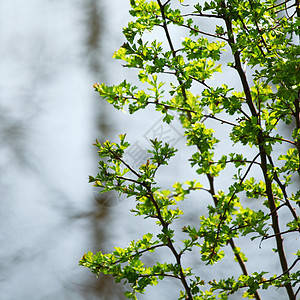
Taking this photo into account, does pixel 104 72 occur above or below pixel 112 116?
above

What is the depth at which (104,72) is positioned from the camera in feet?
6.98

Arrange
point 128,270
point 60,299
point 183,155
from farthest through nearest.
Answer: point 183,155 → point 60,299 → point 128,270

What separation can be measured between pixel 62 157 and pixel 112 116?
326 millimetres

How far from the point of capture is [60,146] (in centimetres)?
204

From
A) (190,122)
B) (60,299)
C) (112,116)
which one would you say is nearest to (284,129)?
(112,116)

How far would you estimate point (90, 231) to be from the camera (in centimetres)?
201

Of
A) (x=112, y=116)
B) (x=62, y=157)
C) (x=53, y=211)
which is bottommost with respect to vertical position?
(x=53, y=211)

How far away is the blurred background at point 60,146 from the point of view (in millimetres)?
1957

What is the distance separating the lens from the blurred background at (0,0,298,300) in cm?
196

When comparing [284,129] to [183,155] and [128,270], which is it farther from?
[128,270]

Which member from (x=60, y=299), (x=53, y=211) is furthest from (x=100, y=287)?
(x=53, y=211)

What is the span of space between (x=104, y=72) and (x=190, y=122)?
1.14 metres

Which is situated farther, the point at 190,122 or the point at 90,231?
the point at 90,231

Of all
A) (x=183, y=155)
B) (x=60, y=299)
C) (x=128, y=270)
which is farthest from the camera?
(x=183, y=155)
